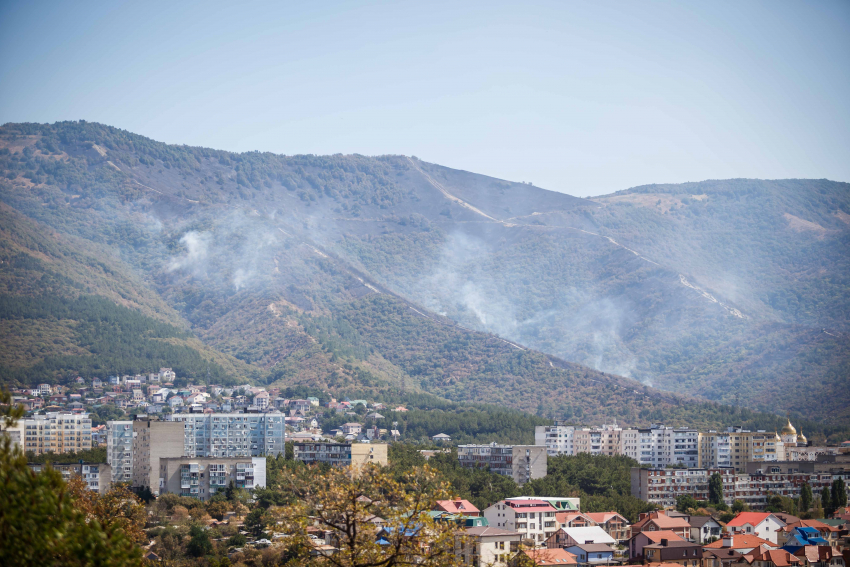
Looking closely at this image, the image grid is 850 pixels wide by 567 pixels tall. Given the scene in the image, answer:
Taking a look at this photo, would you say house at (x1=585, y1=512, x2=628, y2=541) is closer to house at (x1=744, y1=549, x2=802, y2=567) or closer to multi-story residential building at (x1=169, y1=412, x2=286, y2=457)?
house at (x1=744, y1=549, x2=802, y2=567)

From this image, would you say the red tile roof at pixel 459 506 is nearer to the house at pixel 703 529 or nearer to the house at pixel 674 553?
the house at pixel 674 553

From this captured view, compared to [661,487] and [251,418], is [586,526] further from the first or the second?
[251,418]

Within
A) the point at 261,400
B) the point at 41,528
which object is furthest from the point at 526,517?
the point at 261,400

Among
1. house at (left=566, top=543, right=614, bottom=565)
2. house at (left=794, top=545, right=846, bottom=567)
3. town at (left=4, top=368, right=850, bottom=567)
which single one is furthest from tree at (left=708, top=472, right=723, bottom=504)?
house at (left=566, top=543, right=614, bottom=565)

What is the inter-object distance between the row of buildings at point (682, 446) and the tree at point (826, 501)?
14.1 meters

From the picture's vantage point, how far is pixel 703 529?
6862 centimetres

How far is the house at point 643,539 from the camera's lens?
204 feet

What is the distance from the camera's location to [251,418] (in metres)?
103

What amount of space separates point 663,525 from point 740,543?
4.62 meters

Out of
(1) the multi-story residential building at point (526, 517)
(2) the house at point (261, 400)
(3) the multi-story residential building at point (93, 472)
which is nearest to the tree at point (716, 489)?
(1) the multi-story residential building at point (526, 517)

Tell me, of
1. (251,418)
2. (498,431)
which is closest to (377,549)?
(251,418)

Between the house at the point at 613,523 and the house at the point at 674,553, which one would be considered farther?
the house at the point at 613,523

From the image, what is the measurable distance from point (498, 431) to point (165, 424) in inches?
1848

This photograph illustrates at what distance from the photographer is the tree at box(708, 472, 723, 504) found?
86.1m
